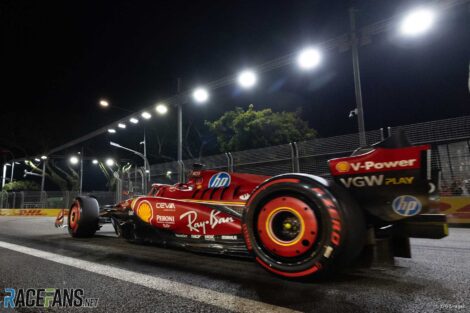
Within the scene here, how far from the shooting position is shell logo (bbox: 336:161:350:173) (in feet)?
7.25

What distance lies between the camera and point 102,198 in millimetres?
18625

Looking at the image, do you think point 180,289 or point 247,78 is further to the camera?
point 247,78

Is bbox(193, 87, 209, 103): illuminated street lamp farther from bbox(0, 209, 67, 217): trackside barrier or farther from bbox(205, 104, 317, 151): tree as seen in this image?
bbox(0, 209, 67, 217): trackside barrier

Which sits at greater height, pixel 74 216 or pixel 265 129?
pixel 265 129

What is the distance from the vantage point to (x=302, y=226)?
209 centimetres

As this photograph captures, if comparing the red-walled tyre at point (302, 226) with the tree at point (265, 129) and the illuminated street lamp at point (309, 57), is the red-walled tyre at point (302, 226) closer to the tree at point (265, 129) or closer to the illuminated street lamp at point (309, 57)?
the illuminated street lamp at point (309, 57)

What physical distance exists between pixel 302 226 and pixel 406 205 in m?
0.72

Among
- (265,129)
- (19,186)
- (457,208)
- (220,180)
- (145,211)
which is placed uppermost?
(265,129)

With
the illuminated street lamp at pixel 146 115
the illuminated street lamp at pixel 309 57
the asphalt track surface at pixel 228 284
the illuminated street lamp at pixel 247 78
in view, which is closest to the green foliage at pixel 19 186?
the illuminated street lamp at pixel 146 115

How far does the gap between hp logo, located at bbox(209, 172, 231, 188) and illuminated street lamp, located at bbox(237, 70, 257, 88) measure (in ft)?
21.9

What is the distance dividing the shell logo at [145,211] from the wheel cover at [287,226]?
1.92 metres

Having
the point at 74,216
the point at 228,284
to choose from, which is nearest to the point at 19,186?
the point at 74,216

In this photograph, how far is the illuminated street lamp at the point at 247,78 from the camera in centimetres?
955

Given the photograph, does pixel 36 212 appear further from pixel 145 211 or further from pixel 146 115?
pixel 145 211
